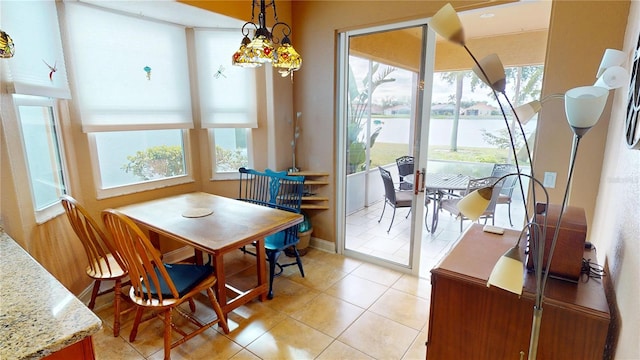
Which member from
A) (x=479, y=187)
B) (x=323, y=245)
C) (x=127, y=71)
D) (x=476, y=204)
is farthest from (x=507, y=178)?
(x=127, y=71)

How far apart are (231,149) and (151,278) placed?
1819 mm

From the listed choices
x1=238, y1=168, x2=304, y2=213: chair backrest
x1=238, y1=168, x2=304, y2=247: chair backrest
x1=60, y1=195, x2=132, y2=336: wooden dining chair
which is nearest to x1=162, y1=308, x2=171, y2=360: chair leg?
x1=60, y1=195, x2=132, y2=336: wooden dining chair

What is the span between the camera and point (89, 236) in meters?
2.25

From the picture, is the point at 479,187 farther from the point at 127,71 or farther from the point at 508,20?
the point at 127,71

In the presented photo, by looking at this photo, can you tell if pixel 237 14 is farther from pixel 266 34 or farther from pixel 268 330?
pixel 268 330

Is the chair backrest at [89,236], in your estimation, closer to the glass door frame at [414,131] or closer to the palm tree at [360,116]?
the glass door frame at [414,131]

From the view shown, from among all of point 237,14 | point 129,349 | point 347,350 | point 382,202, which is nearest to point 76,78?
point 237,14

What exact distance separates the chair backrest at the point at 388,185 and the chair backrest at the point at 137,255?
235cm

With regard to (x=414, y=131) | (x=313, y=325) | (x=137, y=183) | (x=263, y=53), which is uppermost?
(x=263, y=53)

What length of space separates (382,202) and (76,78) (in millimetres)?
3117

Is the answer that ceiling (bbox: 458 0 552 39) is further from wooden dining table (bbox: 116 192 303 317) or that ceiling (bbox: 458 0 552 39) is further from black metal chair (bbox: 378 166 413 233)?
wooden dining table (bbox: 116 192 303 317)

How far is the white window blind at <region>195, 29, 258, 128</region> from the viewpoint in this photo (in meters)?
3.23

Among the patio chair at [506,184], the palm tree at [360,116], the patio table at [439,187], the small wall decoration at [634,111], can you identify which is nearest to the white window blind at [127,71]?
the palm tree at [360,116]

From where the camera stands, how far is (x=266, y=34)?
6.25ft
